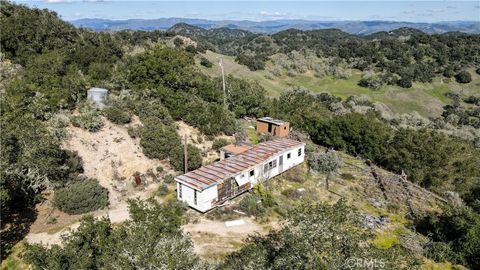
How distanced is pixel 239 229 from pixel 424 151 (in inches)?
789

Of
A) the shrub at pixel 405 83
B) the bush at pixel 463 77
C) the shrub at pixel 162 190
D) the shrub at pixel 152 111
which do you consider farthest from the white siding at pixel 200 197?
the bush at pixel 463 77

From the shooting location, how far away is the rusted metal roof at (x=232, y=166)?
2603cm

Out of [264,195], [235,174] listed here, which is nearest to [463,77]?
[264,195]

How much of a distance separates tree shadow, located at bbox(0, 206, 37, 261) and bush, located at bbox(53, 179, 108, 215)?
71.8 inches

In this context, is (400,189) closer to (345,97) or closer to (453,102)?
(345,97)

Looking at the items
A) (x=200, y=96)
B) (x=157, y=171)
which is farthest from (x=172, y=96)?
(x=157, y=171)

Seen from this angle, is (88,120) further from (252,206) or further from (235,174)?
(252,206)

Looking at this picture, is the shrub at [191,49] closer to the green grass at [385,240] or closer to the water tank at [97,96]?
the water tank at [97,96]

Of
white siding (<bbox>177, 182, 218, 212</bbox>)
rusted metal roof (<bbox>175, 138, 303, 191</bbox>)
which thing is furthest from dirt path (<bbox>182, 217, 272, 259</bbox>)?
rusted metal roof (<bbox>175, 138, 303, 191</bbox>)

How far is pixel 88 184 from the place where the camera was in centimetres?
2617

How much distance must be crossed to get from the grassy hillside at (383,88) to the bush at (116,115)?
133 feet

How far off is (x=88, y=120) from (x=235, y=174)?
557 inches

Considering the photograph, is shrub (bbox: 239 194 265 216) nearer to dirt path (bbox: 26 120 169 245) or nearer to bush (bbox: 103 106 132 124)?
dirt path (bbox: 26 120 169 245)

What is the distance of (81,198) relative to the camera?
25.1 m
